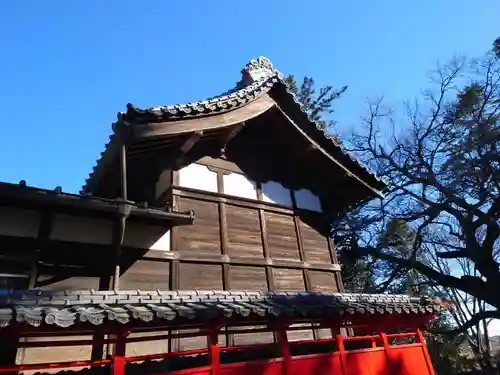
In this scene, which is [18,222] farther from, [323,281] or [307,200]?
[307,200]

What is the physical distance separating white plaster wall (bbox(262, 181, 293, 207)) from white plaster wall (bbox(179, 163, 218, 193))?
1.55m

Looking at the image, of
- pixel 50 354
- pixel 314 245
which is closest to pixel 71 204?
pixel 50 354

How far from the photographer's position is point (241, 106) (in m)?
8.70

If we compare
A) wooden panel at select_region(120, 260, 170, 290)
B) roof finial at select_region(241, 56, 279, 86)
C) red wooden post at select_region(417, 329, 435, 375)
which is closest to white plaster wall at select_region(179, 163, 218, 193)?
wooden panel at select_region(120, 260, 170, 290)

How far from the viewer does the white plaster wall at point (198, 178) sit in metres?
7.95

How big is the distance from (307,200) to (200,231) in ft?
12.8

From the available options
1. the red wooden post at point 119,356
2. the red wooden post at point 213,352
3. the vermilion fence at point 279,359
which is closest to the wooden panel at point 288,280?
the vermilion fence at point 279,359

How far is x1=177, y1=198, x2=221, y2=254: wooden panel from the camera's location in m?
7.24

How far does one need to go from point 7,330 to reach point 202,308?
Result: 2.15 m

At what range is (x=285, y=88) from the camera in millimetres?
9523

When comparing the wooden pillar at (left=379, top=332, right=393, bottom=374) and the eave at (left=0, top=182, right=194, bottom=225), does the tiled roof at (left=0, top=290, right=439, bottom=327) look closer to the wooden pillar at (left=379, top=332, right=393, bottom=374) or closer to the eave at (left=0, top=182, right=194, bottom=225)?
the wooden pillar at (left=379, top=332, right=393, bottom=374)

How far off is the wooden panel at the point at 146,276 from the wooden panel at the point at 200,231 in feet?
1.84

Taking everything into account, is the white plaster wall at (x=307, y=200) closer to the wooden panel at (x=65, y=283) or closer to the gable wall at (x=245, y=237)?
the gable wall at (x=245, y=237)

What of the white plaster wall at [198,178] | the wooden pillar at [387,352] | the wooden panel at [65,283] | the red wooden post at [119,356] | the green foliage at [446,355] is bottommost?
the green foliage at [446,355]
